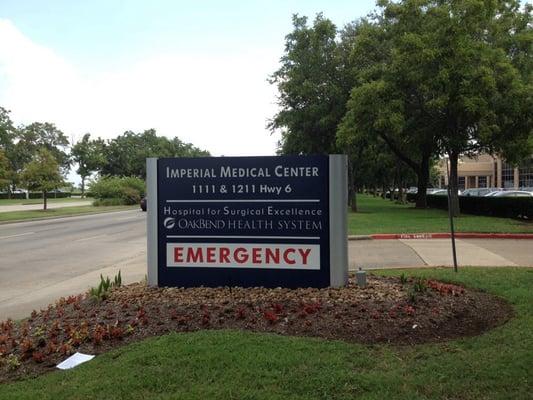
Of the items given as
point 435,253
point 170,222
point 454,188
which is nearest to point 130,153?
point 454,188

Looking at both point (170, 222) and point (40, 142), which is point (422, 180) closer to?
point (170, 222)

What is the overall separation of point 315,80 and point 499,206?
13.2 meters

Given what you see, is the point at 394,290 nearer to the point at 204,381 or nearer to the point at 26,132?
the point at 204,381

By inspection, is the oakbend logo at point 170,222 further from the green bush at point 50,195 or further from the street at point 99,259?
the green bush at point 50,195

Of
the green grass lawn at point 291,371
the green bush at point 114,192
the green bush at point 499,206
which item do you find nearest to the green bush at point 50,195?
the green bush at point 114,192

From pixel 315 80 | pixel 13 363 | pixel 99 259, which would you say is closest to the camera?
pixel 13 363

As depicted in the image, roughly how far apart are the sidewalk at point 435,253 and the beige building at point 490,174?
6467 cm

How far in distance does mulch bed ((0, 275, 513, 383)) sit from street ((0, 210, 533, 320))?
7.99ft

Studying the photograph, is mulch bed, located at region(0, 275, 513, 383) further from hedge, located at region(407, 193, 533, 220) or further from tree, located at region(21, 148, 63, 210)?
tree, located at region(21, 148, 63, 210)

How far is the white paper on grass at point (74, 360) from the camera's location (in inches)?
191

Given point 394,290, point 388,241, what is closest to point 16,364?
point 394,290

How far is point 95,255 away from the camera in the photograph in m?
15.2

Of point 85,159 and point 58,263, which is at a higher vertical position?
point 85,159

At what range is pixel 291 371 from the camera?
14.2 feet
